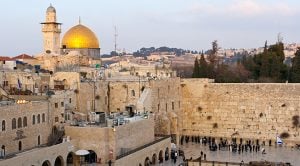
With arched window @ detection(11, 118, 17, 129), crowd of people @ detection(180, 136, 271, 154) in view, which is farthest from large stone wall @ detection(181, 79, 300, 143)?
arched window @ detection(11, 118, 17, 129)

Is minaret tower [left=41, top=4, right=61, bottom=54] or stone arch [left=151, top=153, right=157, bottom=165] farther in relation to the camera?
minaret tower [left=41, top=4, right=61, bottom=54]

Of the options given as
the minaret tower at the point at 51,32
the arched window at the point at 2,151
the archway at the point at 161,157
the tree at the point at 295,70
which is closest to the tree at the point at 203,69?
the tree at the point at 295,70

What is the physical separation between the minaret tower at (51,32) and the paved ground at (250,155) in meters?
14.3

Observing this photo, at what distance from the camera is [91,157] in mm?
22203

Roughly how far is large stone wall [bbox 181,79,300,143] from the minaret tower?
37.3 ft

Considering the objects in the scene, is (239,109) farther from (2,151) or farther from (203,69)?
(2,151)

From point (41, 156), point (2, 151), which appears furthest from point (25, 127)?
point (41, 156)

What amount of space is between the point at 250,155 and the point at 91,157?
941cm

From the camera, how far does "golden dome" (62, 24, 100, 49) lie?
39781 millimetres

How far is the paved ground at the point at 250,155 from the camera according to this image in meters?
26.1

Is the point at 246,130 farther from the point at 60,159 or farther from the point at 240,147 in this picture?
the point at 60,159

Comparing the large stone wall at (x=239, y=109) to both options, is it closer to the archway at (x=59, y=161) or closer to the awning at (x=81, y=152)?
the awning at (x=81, y=152)

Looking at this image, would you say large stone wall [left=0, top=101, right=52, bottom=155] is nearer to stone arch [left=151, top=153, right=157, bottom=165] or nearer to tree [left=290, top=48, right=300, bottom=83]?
stone arch [left=151, top=153, right=157, bottom=165]

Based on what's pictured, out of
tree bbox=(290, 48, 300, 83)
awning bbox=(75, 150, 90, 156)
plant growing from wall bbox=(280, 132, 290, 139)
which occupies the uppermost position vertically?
tree bbox=(290, 48, 300, 83)
